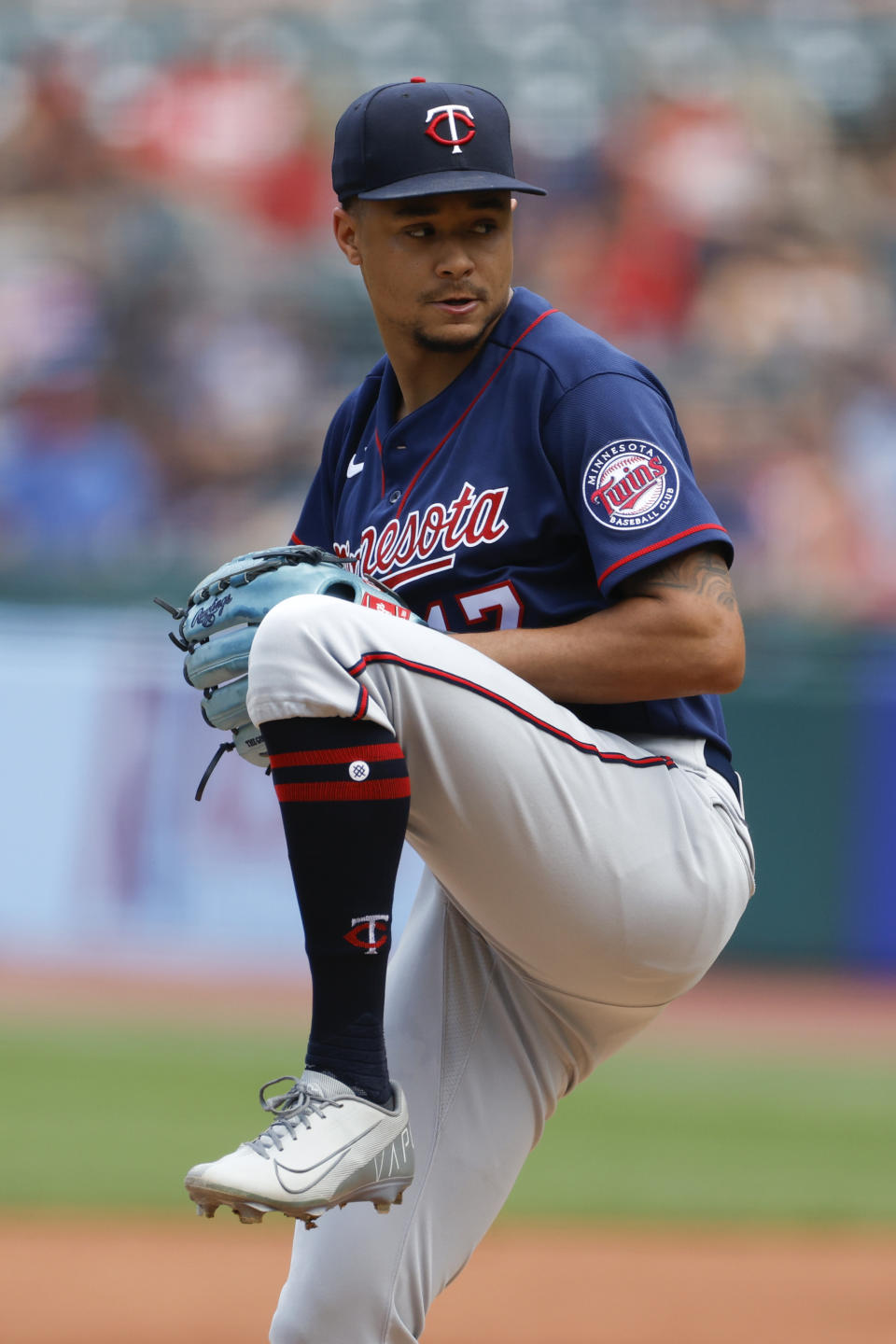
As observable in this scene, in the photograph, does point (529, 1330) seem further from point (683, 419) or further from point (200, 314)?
point (200, 314)

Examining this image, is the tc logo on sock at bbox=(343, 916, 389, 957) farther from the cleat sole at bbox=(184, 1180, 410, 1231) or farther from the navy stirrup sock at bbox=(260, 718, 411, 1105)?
the cleat sole at bbox=(184, 1180, 410, 1231)

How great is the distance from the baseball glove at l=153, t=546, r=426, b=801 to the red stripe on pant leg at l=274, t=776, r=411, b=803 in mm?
169

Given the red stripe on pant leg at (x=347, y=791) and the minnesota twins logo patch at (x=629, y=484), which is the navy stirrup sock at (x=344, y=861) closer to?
the red stripe on pant leg at (x=347, y=791)

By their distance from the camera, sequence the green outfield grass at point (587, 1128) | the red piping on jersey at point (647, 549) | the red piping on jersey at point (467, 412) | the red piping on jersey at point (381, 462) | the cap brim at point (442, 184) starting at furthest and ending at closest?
the green outfield grass at point (587, 1128) < the red piping on jersey at point (381, 462) < the red piping on jersey at point (467, 412) < the cap brim at point (442, 184) < the red piping on jersey at point (647, 549)

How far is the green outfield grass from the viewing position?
195 inches

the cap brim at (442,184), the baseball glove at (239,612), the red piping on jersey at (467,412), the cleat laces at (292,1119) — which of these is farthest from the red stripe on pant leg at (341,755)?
the cap brim at (442,184)

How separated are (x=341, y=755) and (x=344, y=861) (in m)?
0.12

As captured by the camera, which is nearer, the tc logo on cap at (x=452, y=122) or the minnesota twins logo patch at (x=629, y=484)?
the minnesota twins logo patch at (x=629, y=484)

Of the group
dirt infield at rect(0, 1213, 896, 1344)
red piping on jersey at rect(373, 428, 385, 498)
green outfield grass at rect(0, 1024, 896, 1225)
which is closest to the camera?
red piping on jersey at rect(373, 428, 385, 498)

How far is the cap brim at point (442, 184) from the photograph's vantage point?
7.41ft

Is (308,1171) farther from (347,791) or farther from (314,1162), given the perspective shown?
(347,791)

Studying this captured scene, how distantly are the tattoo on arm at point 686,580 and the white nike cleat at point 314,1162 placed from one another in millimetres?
695

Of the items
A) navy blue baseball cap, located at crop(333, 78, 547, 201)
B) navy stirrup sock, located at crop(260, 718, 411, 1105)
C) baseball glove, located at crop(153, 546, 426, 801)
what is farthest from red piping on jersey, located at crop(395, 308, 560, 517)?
navy stirrup sock, located at crop(260, 718, 411, 1105)

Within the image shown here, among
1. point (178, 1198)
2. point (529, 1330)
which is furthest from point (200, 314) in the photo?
point (529, 1330)
